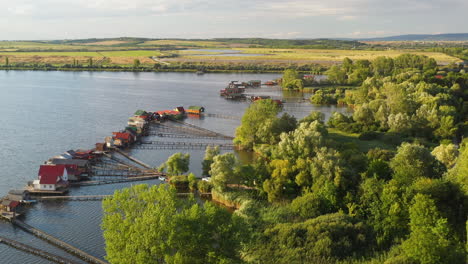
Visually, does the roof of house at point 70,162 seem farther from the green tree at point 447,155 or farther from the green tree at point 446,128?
the green tree at point 446,128

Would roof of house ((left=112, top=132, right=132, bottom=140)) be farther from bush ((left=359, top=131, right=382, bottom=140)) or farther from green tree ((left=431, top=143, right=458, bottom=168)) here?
green tree ((left=431, top=143, right=458, bottom=168))

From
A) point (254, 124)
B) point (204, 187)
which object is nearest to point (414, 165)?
point (204, 187)

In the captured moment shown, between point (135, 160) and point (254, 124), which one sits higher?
point (254, 124)

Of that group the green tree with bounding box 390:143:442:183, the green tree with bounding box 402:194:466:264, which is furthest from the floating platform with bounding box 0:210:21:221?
the green tree with bounding box 390:143:442:183

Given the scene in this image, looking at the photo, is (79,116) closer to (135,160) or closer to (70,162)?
(135,160)

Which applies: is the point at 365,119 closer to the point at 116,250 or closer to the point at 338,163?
the point at 338,163

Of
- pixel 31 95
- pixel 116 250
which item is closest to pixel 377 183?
pixel 116 250

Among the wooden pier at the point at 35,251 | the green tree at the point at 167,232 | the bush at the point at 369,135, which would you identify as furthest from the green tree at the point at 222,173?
the bush at the point at 369,135
